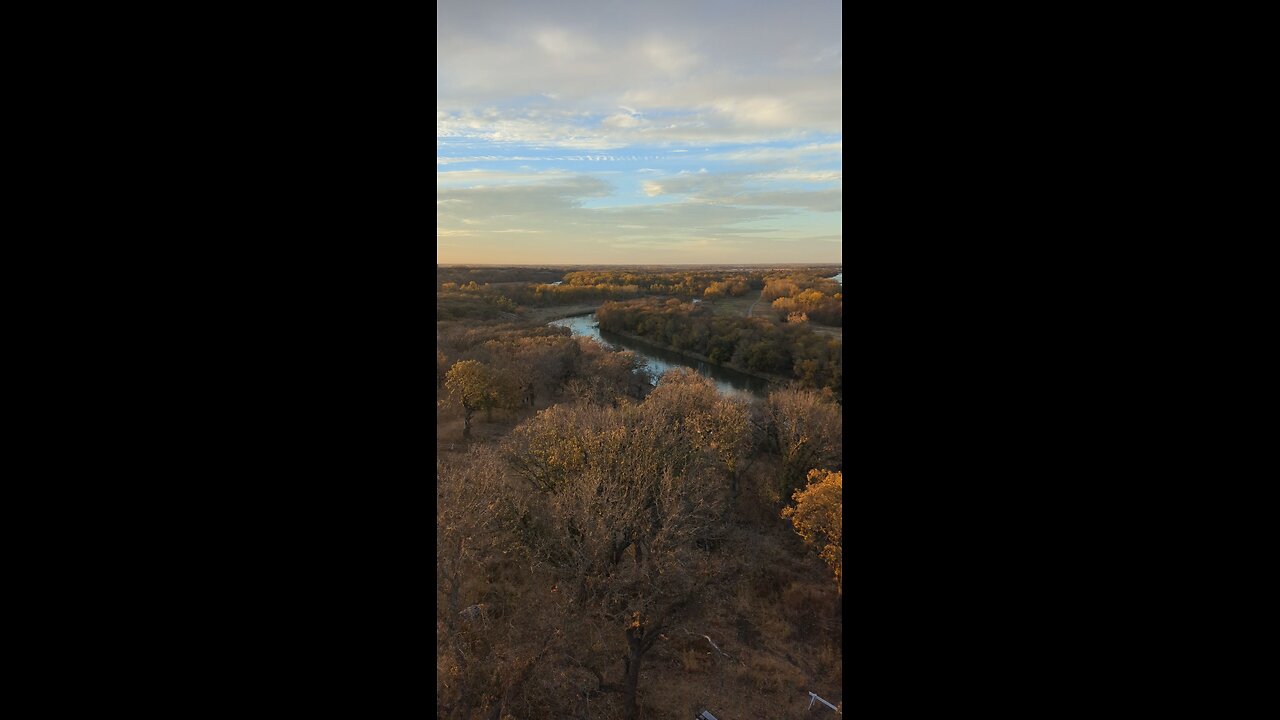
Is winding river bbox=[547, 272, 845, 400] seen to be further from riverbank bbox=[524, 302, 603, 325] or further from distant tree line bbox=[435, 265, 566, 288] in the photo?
distant tree line bbox=[435, 265, 566, 288]

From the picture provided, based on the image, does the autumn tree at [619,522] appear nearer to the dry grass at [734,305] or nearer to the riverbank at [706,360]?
the riverbank at [706,360]

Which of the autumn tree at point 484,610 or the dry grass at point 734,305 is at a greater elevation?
the dry grass at point 734,305

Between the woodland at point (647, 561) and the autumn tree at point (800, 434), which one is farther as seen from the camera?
the autumn tree at point (800, 434)

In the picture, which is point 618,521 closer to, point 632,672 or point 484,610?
point 632,672

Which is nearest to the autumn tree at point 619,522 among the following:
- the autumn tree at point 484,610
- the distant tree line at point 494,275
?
the autumn tree at point 484,610
